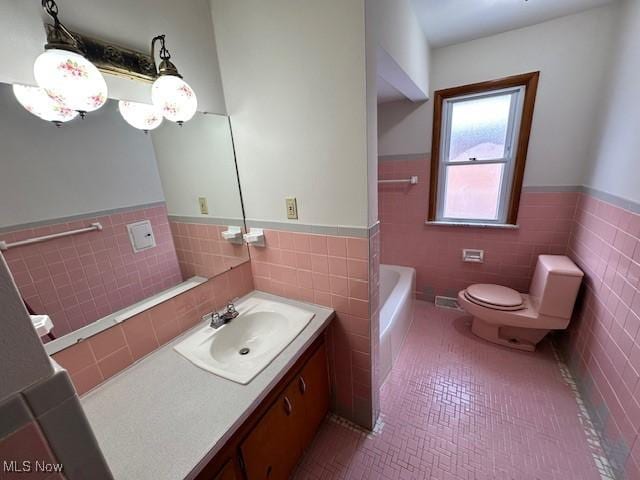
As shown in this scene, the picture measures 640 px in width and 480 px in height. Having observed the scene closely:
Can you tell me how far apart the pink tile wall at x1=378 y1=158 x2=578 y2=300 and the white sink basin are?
66.3 inches

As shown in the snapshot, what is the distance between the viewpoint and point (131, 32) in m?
0.97

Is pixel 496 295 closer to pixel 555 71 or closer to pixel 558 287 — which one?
pixel 558 287

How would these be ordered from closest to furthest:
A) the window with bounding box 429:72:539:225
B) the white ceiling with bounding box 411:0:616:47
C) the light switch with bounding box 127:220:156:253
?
the light switch with bounding box 127:220:156:253, the white ceiling with bounding box 411:0:616:47, the window with bounding box 429:72:539:225

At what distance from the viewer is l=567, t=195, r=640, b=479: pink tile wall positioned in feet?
3.77

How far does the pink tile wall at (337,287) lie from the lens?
1.23m

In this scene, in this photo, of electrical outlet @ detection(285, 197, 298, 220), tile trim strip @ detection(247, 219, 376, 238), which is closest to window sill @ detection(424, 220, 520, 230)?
tile trim strip @ detection(247, 219, 376, 238)

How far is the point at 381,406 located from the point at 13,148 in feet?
6.72

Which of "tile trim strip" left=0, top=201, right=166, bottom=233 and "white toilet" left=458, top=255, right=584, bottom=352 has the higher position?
"tile trim strip" left=0, top=201, right=166, bottom=233

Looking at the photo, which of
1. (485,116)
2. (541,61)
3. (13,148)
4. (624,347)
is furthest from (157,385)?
(541,61)

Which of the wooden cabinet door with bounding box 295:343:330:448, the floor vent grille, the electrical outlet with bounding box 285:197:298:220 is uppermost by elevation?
the electrical outlet with bounding box 285:197:298:220

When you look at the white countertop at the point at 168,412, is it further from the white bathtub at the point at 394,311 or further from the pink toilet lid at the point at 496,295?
the pink toilet lid at the point at 496,295

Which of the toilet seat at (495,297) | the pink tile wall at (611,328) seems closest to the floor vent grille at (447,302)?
the toilet seat at (495,297)

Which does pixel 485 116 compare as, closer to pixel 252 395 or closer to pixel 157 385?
pixel 252 395

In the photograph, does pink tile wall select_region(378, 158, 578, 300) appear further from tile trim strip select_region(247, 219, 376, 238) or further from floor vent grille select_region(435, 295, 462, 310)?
tile trim strip select_region(247, 219, 376, 238)
